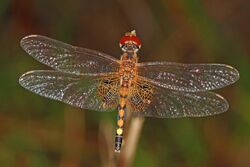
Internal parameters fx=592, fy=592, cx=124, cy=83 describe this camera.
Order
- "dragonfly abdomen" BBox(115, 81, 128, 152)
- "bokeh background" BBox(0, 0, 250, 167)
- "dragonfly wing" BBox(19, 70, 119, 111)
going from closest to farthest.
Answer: "dragonfly abdomen" BBox(115, 81, 128, 152) < "dragonfly wing" BBox(19, 70, 119, 111) < "bokeh background" BBox(0, 0, 250, 167)

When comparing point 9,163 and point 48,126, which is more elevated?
point 48,126

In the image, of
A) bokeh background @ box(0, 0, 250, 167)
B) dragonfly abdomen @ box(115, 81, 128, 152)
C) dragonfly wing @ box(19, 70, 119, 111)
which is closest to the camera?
dragonfly abdomen @ box(115, 81, 128, 152)

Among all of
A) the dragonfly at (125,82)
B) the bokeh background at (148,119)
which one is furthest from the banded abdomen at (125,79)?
the bokeh background at (148,119)

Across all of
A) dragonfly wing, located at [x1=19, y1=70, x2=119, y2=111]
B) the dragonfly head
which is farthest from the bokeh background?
the dragonfly head

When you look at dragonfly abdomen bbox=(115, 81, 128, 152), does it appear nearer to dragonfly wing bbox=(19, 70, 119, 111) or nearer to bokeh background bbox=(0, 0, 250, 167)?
dragonfly wing bbox=(19, 70, 119, 111)

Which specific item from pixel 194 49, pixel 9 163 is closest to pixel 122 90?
pixel 9 163

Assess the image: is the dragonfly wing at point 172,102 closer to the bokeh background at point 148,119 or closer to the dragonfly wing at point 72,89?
the dragonfly wing at point 72,89

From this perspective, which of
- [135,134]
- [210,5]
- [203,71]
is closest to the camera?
[135,134]

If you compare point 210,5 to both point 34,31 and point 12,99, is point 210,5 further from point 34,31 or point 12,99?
point 12,99
